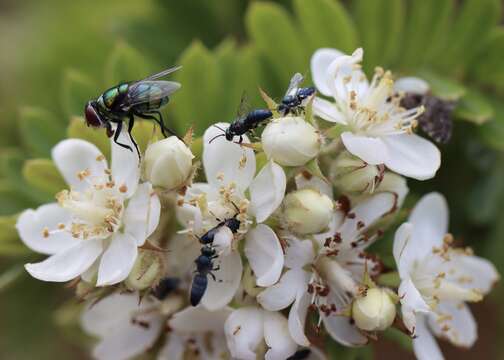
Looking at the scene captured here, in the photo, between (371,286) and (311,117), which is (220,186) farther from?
(371,286)

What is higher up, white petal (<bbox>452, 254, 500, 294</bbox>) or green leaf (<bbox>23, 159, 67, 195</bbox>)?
green leaf (<bbox>23, 159, 67, 195</bbox>)

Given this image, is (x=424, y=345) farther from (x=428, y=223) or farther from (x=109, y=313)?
(x=109, y=313)

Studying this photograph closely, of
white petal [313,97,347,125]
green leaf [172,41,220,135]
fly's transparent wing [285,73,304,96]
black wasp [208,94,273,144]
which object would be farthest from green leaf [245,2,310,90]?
black wasp [208,94,273,144]

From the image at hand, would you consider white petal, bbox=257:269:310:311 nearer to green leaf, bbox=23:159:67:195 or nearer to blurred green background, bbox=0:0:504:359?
blurred green background, bbox=0:0:504:359

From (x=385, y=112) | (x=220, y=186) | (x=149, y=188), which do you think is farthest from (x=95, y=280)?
(x=385, y=112)

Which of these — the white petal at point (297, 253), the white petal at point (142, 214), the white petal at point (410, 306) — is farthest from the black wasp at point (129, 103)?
the white petal at point (410, 306)

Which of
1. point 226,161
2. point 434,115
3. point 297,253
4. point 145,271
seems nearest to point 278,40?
point 434,115
